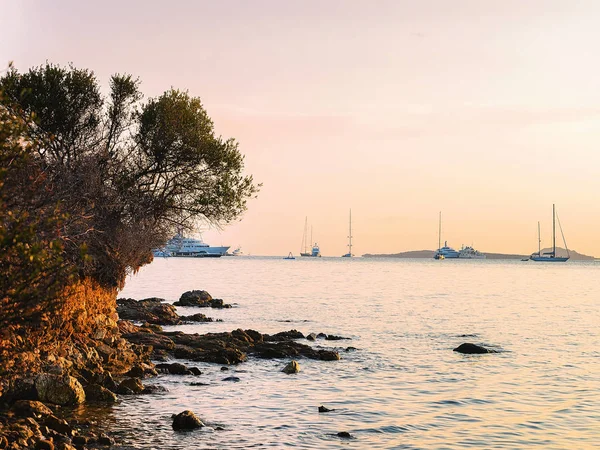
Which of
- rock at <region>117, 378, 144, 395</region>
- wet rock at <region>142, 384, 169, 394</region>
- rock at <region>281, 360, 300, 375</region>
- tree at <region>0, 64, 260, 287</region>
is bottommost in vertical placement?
rock at <region>281, 360, 300, 375</region>

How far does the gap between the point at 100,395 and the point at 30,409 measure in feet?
12.2

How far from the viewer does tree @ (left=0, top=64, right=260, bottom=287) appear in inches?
1389

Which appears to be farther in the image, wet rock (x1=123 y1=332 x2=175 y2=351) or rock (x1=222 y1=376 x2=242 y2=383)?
wet rock (x1=123 y1=332 x2=175 y2=351)

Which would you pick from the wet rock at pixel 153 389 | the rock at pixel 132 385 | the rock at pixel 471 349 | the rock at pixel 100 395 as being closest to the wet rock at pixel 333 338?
the rock at pixel 471 349

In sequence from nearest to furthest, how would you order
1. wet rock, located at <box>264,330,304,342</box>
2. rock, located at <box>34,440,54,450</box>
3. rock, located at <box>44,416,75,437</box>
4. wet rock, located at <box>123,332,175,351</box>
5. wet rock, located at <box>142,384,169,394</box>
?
1. rock, located at <box>34,440,54,450</box>
2. rock, located at <box>44,416,75,437</box>
3. wet rock, located at <box>142,384,169,394</box>
4. wet rock, located at <box>123,332,175,351</box>
5. wet rock, located at <box>264,330,304,342</box>

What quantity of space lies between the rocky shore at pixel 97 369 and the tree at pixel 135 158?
466 cm

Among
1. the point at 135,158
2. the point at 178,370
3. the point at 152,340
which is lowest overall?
the point at 178,370

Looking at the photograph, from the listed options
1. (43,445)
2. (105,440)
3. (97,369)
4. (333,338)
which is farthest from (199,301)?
(43,445)

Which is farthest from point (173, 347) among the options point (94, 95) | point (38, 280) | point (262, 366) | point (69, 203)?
point (38, 280)

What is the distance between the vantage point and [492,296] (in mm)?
92312

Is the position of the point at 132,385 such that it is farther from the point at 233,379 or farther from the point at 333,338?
the point at 333,338

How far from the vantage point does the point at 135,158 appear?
4147cm

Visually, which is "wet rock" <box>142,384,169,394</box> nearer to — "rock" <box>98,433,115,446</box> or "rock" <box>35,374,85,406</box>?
"rock" <box>35,374,85,406</box>

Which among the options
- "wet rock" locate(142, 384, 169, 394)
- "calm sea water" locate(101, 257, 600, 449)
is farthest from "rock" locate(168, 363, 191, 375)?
"wet rock" locate(142, 384, 169, 394)
